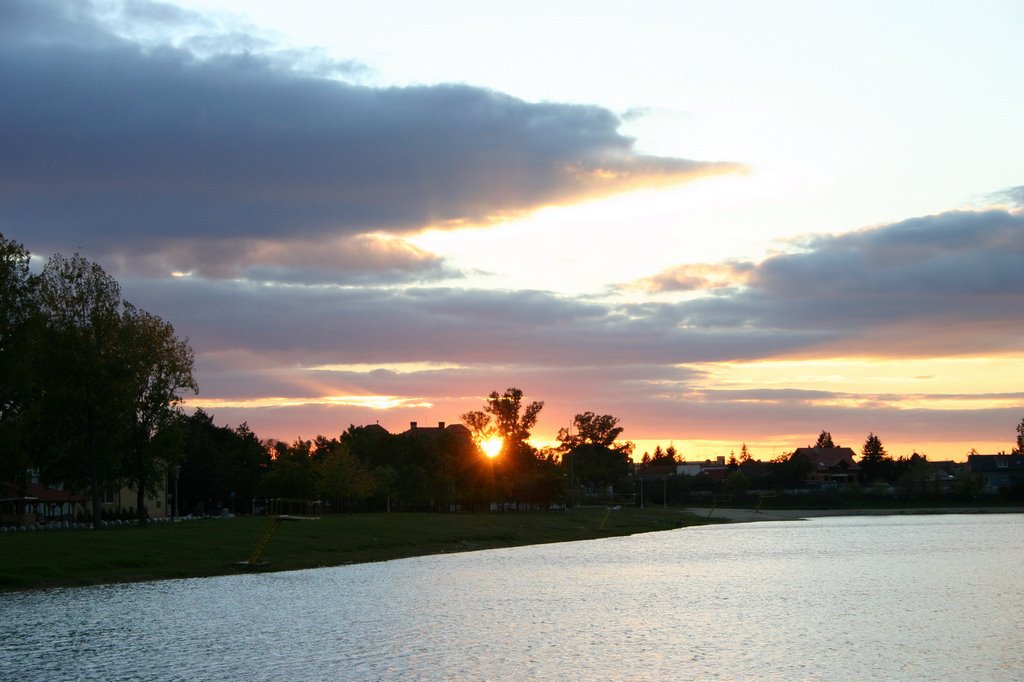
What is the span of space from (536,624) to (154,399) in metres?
74.1

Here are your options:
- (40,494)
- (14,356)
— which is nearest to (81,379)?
(14,356)

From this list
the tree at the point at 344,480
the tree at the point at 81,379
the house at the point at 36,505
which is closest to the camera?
the tree at the point at 81,379

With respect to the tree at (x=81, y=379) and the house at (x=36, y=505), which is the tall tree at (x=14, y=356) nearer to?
the tree at (x=81, y=379)

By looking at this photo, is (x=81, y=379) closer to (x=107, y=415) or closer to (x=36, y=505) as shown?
(x=107, y=415)

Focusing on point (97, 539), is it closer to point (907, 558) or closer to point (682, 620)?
point (682, 620)

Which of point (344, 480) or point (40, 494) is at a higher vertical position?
point (344, 480)

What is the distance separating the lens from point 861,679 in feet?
114

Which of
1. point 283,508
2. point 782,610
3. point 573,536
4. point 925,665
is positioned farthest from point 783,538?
point 925,665

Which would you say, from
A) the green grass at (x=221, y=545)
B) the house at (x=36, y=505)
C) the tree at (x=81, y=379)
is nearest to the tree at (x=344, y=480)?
the green grass at (x=221, y=545)

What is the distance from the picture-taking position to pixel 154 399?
11200 centimetres

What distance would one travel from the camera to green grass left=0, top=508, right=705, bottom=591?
65750mm

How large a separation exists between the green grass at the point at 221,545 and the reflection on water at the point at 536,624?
14.3 feet

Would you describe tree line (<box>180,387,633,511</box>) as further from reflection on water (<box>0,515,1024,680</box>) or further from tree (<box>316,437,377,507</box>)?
reflection on water (<box>0,515,1024,680</box>)

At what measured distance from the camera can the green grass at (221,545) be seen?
6575 cm
